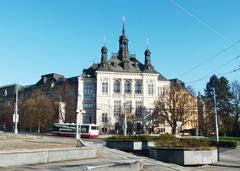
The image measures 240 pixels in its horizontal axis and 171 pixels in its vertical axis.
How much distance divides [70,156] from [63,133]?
165 feet

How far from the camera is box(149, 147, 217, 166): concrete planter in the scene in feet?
72.4

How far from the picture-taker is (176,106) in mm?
78875

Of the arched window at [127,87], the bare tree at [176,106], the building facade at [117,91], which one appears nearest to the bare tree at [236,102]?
the bare tree at [176,106]

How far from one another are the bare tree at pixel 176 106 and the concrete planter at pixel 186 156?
54.2m

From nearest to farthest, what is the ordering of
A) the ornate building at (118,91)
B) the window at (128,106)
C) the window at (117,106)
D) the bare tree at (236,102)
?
the bare tree at (236,102) < the window at (128,106) < the ornate building at (118,91) < the window at (117,106)

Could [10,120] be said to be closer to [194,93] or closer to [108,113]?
[108,113]

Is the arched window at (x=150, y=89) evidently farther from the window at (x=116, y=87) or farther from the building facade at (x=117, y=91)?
the window at (x=116, y=87)

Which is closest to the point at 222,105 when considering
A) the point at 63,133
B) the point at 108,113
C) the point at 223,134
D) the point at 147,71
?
the point at 223,134

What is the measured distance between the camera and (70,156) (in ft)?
59.4

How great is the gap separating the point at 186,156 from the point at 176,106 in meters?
57.4

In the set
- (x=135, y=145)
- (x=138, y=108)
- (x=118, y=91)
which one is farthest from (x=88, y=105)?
(x=135, y=145)

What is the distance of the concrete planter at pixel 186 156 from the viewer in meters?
22.1

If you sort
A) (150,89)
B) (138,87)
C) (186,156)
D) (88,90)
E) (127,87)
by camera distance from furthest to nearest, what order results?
(150,89)
(138,87)
(127,87)
(88,90)
(186,156)

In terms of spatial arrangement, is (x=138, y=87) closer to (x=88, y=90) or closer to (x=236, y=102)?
(x=88, y=90)
